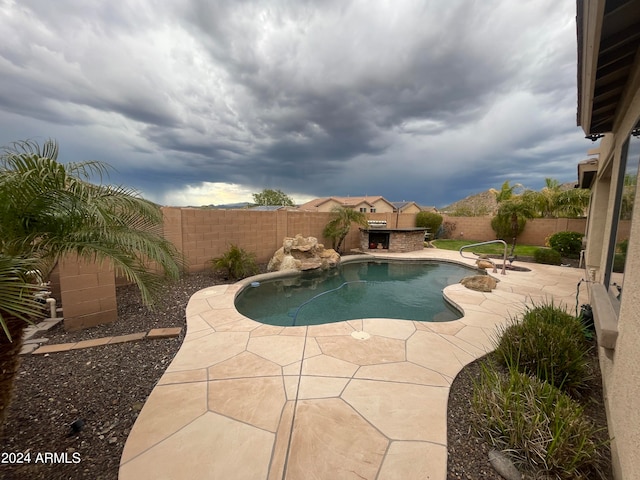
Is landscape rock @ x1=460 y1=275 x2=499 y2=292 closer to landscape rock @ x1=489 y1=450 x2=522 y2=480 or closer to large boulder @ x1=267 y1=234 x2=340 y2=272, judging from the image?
large boulder @ x1=267 y1=234 x2=340 y2=272

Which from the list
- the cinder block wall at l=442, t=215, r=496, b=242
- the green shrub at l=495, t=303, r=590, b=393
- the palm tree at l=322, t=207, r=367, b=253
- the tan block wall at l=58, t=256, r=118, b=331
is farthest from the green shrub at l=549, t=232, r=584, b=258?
the tan block wall at l=58, t=256, r=118, b=331

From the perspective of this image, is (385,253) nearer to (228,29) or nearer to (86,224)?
(228,29)

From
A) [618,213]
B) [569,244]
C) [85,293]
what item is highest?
[618,213]

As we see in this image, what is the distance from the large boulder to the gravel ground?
5.32 m

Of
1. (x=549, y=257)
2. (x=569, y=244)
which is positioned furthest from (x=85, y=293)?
(x=569, y=244)

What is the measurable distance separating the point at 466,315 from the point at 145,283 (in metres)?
5.40

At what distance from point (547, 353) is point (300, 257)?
25.2ft

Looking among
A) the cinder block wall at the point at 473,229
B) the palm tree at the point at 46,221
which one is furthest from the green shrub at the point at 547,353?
the cinder block wall at the point at 473,229

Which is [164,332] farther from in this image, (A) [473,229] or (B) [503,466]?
(A) [473,229]

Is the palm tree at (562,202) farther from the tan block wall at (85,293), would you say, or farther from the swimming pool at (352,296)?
the tan block wall at (85,293)

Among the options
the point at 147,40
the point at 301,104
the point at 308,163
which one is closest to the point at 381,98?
the point at 301,104

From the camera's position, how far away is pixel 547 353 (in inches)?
105

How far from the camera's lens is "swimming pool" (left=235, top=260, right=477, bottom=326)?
5.61m

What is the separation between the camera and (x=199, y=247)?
760cm
